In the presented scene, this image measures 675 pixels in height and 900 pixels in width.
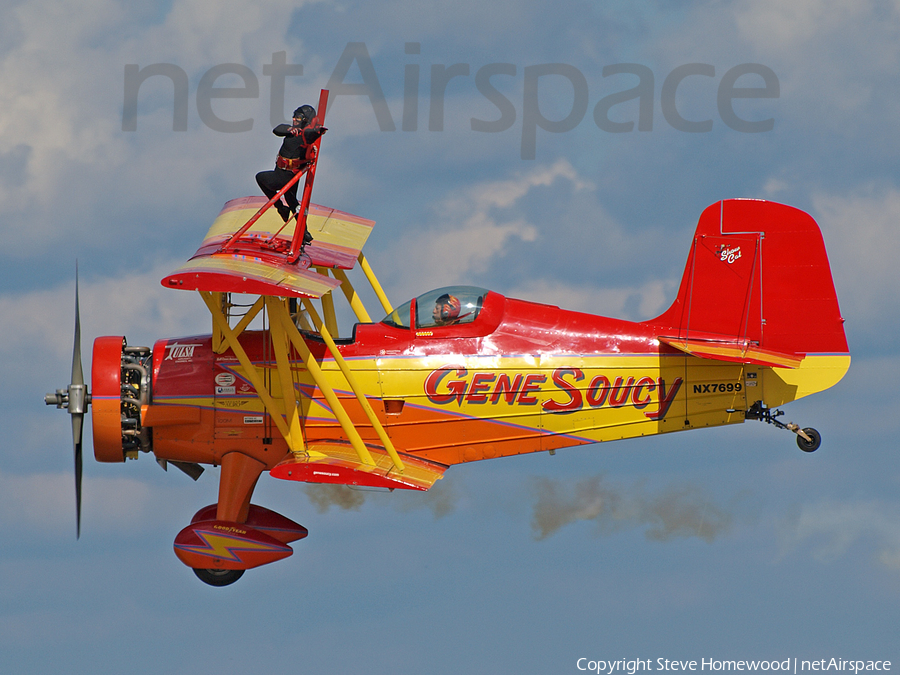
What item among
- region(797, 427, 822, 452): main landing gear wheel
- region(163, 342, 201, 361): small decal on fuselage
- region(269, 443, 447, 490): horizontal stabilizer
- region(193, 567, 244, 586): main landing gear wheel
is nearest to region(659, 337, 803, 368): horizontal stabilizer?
region(797, 427, 822, 452): main landing gear wheel

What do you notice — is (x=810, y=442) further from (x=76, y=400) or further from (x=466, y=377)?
(x=76, y=400)

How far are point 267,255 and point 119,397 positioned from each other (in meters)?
3.03

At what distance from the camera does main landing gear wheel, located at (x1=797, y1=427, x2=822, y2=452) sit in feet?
63.5

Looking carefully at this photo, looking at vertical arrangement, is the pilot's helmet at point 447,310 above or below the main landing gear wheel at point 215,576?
above

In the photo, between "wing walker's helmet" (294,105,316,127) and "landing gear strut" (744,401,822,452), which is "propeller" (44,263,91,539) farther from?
"landing gear strut" (744,401,822,452)

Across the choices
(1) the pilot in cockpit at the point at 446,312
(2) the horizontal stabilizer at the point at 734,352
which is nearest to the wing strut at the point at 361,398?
(1) the pilot in cockpit at the point at 446,312

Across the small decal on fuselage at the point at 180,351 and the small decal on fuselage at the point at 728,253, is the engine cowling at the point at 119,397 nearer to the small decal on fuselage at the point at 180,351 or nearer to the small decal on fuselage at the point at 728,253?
the small decal on fuselage at the point at 180,351

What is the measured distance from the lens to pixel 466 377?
19.1 m

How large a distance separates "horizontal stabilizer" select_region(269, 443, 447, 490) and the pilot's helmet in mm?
2065

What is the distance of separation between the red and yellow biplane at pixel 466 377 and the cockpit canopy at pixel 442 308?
0.08 ft

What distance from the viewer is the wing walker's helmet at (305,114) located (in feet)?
61.0

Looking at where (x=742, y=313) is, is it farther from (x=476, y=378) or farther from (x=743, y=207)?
(x=476, y=378)

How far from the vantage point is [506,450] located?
A: 1938cm

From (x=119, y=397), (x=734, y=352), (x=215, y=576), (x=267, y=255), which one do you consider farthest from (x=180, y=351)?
(x=734, y=352)
